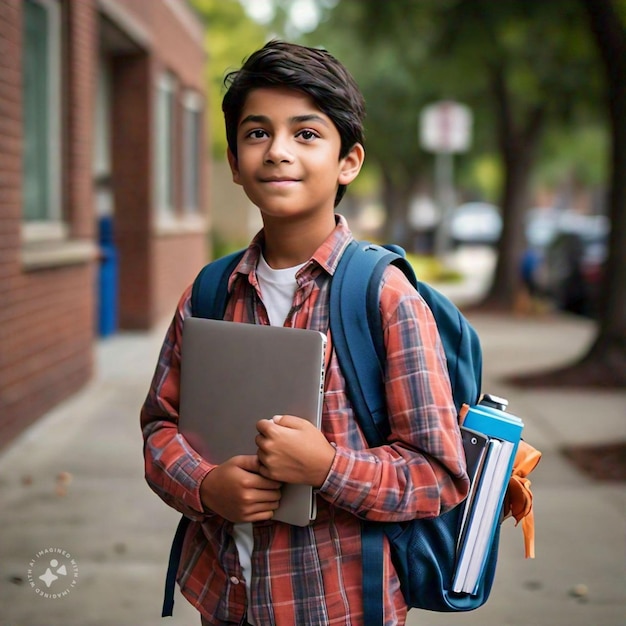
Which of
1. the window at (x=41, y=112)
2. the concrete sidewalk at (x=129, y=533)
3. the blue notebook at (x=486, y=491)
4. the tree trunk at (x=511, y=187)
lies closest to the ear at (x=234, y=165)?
the blue notebook at (x=486, y=491)

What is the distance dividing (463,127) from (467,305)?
3.98 m

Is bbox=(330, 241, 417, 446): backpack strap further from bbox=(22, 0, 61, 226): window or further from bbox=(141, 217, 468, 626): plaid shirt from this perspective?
bbox=(22, 0, 61, 226): window

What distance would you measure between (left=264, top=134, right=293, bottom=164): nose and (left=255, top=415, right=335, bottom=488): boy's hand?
0.48 metres

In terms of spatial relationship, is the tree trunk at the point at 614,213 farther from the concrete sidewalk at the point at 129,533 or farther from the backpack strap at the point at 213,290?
the backpack strap at the point at 213,290

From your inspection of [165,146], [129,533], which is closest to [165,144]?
[165,146]

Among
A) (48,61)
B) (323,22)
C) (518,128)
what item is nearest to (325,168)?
(48,61)

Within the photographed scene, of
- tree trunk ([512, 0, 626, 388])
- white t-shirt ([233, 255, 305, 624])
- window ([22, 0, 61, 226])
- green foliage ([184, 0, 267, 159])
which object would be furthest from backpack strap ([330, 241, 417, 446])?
green foliage ([184, 0, 267, 159])

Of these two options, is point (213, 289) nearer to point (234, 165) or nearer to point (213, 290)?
point (213, 290)

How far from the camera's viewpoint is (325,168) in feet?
6.49

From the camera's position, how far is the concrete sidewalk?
13.7ft

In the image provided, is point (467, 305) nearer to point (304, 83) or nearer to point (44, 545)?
point (44, 545)

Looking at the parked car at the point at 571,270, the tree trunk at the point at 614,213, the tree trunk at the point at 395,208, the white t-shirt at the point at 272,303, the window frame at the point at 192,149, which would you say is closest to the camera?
the white t-shirt at the point at 272,303

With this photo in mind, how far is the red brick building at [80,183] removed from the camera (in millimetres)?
6762

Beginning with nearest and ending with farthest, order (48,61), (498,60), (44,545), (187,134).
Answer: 1. (44,545)
2. (48,61)
3. (498,60)
4. (187,134)
